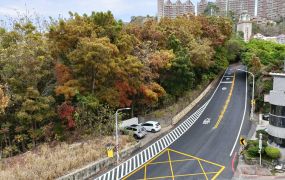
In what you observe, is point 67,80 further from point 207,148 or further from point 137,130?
point 207,148

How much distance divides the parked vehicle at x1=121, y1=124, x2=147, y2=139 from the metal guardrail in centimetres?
209

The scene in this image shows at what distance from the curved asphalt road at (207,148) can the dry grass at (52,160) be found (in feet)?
14.0

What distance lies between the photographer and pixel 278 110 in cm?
2702

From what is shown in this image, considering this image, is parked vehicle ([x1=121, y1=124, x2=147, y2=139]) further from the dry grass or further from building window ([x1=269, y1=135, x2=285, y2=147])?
building window ([x1=269, y1=135, x2=285, y2=147])

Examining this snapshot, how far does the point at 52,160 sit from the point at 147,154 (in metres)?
9.36

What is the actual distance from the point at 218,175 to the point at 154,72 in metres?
18.8

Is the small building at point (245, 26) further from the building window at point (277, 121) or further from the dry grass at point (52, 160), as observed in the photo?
the dry grass at point (52, 160)

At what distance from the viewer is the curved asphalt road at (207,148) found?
83.6 ft

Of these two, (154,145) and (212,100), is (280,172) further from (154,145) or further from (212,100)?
(212,100)

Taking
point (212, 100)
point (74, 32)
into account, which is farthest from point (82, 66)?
point (212, 100)

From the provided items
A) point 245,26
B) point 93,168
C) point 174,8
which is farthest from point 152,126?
point 174,8

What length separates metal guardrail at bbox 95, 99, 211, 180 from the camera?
26031 millimetres

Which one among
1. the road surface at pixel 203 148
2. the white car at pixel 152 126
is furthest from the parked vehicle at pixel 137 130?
the road surface at pixel 203 148

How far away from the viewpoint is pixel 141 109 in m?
42.3
